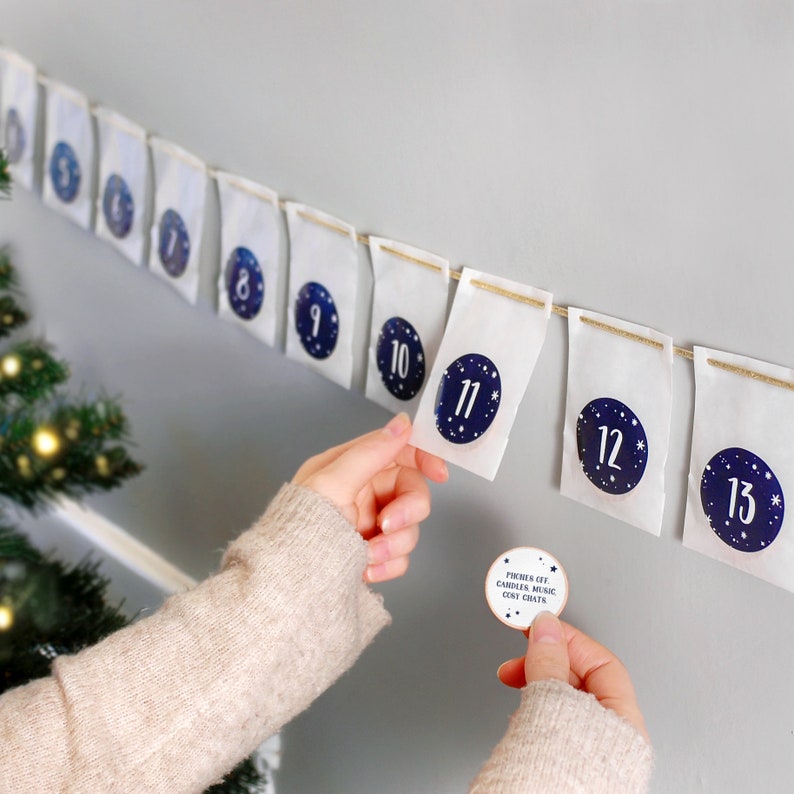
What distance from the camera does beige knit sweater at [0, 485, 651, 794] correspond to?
55 centimetres

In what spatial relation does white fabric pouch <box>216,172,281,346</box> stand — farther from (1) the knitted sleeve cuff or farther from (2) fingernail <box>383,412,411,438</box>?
(1) the knitted sleeve cuff

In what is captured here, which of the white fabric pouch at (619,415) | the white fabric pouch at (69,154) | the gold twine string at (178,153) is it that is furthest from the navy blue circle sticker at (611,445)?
the white fabric pouch at (69,154)

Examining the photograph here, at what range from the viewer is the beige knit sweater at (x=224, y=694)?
549mm

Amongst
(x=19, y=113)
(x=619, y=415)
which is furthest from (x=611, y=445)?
(x=19, y=113)

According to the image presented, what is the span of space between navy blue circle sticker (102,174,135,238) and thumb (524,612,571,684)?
0.83 m

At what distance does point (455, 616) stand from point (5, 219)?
114 centimetres

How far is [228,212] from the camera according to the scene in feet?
3.31

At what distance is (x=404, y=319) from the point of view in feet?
2.72

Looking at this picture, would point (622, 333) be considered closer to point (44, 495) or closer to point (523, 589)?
point (523, 589)

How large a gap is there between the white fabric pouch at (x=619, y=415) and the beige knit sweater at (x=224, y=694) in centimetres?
18

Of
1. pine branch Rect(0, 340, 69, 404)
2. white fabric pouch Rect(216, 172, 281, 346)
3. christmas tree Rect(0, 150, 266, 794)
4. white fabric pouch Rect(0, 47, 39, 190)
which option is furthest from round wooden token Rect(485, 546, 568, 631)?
white fabric pouch Rect(0, 47, 39, 190)

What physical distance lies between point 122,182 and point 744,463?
0.92 metres

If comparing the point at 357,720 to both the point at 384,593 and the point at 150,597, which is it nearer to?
the point at 384,593

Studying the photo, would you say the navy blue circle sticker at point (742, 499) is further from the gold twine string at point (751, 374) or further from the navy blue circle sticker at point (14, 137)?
the navy blue circle sticker at point (14, 137)
